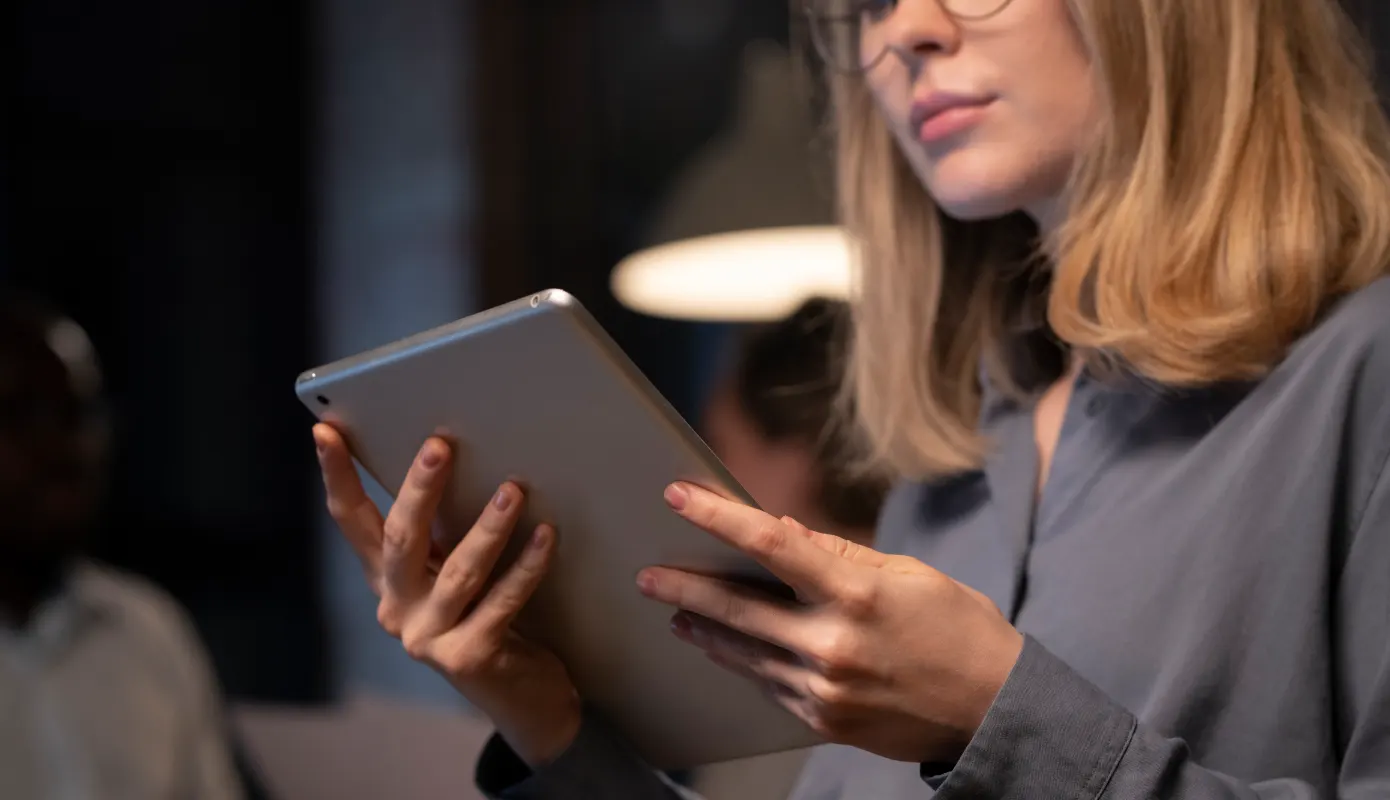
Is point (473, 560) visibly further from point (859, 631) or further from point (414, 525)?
point (859, 631)

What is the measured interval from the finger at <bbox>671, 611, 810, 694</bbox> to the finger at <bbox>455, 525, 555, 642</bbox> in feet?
0.23

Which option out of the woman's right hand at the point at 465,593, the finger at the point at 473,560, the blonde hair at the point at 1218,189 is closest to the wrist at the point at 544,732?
the woman's right hand at the point at 465,593

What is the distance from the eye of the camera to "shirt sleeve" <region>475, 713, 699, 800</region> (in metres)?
0.70

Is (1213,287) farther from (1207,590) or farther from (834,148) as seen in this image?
(834,148)

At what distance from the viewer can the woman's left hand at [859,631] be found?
476 mm

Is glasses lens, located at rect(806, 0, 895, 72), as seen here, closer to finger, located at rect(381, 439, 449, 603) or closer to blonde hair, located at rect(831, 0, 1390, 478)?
blonde hair, located at rect(831, 0, 1390, 478)

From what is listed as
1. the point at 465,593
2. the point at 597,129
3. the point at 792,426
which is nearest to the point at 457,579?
the point at 465,593

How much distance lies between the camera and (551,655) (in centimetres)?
69

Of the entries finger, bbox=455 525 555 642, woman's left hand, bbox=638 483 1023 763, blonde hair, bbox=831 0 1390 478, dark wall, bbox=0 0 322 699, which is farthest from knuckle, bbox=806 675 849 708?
dark wall, bbox=0 0 322 699

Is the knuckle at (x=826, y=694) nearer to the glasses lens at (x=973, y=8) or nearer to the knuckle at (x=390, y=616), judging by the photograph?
the knuckle at (x=390, y=616)

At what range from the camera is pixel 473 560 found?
0.57 metres

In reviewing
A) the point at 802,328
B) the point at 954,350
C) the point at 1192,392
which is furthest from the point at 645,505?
A: the point at 802,328

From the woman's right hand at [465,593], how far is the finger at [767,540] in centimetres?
11

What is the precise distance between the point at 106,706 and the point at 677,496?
122 centimetres
